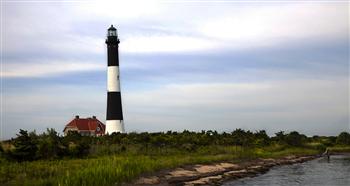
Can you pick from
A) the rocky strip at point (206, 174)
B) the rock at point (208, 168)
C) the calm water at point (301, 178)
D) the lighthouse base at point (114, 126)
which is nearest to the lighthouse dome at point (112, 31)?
the lighthouse base at point (114, 126)

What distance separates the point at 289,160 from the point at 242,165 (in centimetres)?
1220

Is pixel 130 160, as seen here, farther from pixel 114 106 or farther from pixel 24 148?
pixel 114 106

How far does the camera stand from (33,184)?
62.1 feet

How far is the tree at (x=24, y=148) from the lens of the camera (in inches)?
1168

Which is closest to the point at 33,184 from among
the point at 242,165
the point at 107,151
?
the point at 107,151

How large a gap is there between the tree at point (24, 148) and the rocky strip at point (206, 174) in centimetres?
854

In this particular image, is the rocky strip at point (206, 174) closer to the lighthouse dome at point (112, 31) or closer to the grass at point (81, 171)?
the grass at point (81, 171)

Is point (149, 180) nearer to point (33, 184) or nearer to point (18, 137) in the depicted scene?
point (33, 184)

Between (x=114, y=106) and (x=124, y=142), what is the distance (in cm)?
1005

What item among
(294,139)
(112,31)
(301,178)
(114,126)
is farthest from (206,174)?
(294,139)

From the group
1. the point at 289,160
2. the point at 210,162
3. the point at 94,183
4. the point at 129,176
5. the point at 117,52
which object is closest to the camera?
the point at 94,183

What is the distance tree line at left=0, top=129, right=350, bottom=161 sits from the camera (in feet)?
99.4

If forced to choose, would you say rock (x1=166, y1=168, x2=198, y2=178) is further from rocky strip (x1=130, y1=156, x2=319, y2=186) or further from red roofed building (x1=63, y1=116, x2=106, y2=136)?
red roofed building (x1=63, y1=116, x2=106, y2=136)

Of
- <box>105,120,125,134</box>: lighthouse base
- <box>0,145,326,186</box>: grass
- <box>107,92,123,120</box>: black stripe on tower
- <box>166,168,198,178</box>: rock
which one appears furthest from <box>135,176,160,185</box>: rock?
<box>105,120,125,134</box>: lighthouse base
